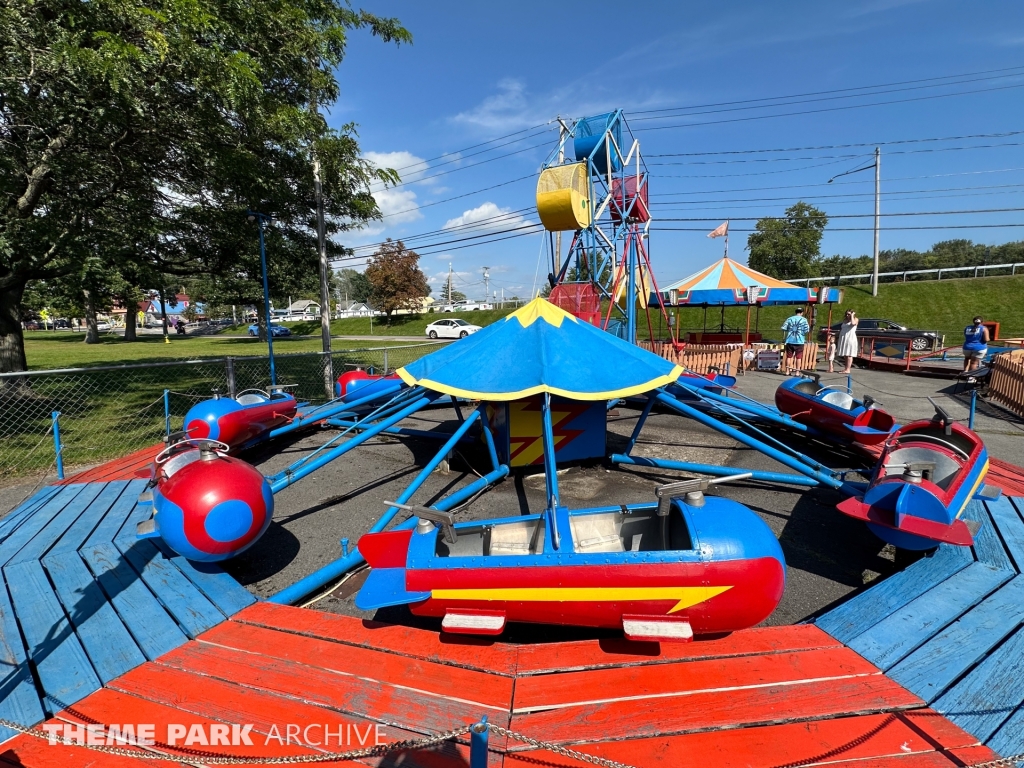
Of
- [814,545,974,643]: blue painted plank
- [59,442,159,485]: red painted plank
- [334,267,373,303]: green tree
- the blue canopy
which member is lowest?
[814,545,974,643]: blue painted plank

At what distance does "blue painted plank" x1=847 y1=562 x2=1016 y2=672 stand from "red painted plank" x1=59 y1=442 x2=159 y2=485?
321 inches

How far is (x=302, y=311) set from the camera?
107500mm

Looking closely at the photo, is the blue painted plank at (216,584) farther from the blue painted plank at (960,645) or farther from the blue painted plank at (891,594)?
the blue painted plank at (960,645)

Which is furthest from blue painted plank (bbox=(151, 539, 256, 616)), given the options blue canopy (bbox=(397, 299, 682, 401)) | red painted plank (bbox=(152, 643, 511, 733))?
blue canopy (bbox=(397, 299, 682, 401))

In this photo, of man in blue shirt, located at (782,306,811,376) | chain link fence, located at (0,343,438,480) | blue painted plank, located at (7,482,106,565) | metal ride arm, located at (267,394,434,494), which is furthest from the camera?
man in blue shirt, located at (782,306,811,376)

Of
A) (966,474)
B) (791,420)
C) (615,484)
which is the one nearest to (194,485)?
(615,484)

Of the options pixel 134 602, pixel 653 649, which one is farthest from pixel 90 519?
pixel 653 649

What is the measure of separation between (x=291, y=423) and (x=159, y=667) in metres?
5.19

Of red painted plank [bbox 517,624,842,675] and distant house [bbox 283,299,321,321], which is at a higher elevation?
distant house [bbox 283,299,321,321]

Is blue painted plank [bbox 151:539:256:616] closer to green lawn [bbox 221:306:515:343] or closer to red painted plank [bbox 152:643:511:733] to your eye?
red painted plank [bbox 152:643:511:733]

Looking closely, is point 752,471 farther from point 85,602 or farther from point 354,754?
point 85,602

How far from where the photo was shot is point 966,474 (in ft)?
14.0

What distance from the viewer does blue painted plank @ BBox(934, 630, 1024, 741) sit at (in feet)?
8.25

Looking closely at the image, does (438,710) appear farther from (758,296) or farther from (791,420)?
(758,296)
